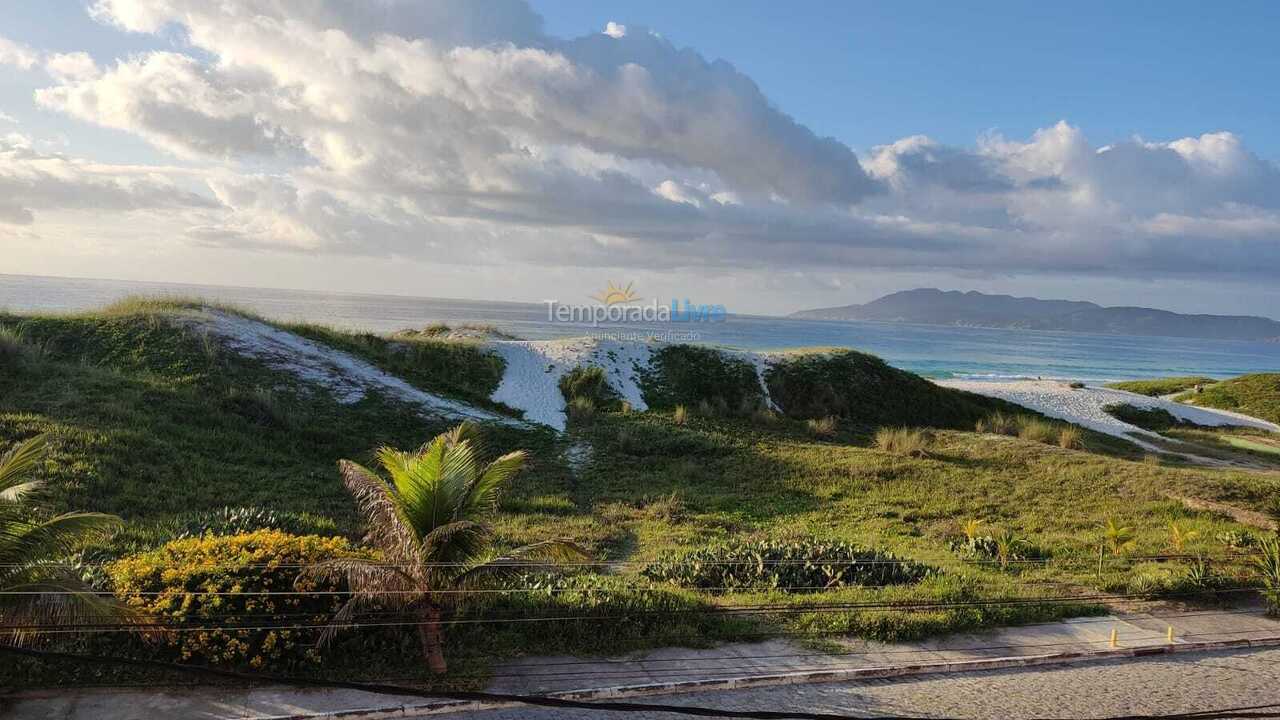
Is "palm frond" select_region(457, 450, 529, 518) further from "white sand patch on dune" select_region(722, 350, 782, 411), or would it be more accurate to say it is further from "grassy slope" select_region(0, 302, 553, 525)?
"white sand patch on dune" select_region(722, 350, 782, 411)

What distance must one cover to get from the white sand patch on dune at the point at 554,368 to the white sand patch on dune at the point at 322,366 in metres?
2.66

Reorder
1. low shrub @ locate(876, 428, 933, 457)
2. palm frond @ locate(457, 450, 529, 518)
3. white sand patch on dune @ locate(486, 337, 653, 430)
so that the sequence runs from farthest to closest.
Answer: white sand patch on dune @ locate(486, 337, 653, 430) < low shrub @ locate(876, 428, 933, 457) < palm frond @ locate(457, 450, 529, 518)

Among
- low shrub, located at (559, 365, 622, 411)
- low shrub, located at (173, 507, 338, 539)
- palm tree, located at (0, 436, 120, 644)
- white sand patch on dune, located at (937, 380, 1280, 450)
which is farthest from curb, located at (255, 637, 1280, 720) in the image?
white sand patch on dune, located at (937, 380, 1280, 450)

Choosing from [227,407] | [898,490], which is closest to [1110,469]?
[898,490]

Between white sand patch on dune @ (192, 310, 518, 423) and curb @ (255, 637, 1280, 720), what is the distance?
60.0 ft

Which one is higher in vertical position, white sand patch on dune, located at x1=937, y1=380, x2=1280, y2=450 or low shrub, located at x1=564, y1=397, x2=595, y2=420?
low shrub, located at x1=564, y1=397, x2=595, y2=420

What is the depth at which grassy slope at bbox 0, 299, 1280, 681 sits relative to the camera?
11.1m

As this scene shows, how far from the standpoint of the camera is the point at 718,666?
7121 millimetres

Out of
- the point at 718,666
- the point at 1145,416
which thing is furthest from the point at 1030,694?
the point at 1145,416

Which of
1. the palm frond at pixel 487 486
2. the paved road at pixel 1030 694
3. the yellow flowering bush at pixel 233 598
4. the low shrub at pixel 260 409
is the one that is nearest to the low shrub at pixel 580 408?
the low shrub at pixel 260 409

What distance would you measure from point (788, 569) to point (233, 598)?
6.86 metres

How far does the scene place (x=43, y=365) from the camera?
20.1 m

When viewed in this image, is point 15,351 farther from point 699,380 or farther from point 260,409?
point 699,380

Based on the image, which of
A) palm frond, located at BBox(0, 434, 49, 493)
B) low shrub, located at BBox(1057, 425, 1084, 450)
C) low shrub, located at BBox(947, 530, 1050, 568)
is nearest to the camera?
palm frond, located at BBox(0, 434, 49, 493)
